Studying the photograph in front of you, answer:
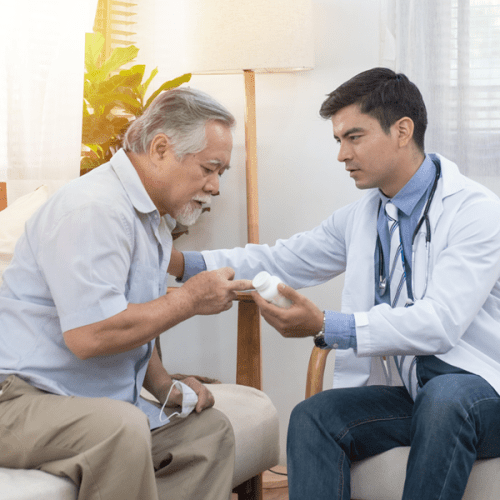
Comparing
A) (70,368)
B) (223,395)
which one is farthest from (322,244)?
(70,368)

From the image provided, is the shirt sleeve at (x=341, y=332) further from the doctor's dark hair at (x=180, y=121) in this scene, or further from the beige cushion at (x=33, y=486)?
the beige cushion at (x=33, y=486)

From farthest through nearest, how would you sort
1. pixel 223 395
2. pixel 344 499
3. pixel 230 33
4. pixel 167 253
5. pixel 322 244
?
pixel 230 33, pixel 322 244, pixel 223 395, pixel 167 253, pixel 344 499

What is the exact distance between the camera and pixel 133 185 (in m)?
1.41

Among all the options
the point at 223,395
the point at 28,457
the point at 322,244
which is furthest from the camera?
the point at 322,244

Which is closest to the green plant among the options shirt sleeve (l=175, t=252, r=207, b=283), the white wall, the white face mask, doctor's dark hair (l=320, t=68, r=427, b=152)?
the white wall

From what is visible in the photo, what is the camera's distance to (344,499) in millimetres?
1393

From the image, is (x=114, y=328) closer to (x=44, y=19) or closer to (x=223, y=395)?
(x=223, y=395)

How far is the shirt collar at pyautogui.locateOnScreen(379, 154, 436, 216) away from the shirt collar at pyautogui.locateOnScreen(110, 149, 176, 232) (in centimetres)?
65

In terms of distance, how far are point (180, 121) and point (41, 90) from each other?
0.92 metres

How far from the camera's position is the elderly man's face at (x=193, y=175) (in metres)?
1.46

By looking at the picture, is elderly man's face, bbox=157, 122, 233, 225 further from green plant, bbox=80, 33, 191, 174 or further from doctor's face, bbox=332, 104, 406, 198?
green plant, bbox=80, 33, 191, 174

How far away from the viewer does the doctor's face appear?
164 centimetres

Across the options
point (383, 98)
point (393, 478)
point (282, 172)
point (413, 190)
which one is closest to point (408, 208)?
point (413, 190)

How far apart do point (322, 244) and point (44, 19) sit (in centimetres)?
122
